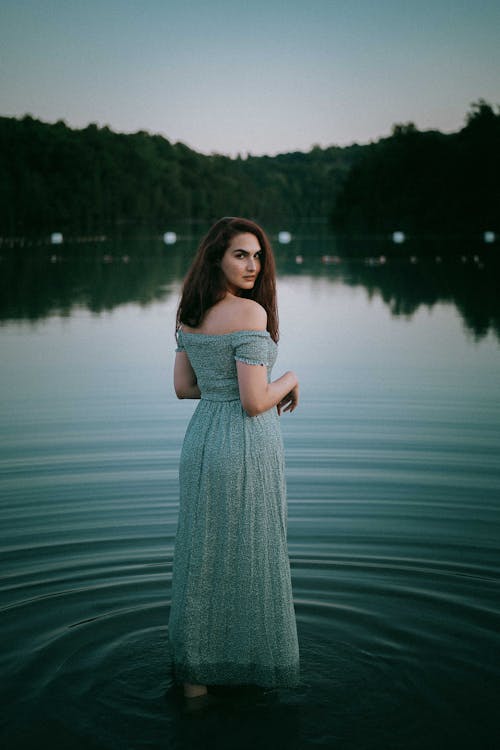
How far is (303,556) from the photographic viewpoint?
696 cm

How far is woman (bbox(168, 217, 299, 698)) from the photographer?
4.48 metres

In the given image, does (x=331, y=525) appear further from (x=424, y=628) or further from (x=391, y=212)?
(x=391, y=212)

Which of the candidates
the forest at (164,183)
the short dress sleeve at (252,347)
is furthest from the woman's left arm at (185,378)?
the forest at (164,183)

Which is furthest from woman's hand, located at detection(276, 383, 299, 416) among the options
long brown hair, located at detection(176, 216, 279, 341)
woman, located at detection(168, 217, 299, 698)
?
long brown hair, located at detection(176, 216, 279, 341)

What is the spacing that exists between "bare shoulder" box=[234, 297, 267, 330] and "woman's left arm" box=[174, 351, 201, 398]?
0.51m

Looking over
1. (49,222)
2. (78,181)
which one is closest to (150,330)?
(49,222)

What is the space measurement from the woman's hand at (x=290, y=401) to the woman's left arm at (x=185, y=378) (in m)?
0.42

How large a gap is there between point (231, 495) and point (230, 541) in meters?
0.22

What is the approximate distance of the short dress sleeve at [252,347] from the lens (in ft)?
14.4

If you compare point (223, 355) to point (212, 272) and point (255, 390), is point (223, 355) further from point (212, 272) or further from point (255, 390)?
point (212, 272)

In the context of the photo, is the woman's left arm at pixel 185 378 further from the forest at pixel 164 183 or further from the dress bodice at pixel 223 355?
the forest at pixel 164 183

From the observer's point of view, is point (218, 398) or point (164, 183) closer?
point (218, 398)

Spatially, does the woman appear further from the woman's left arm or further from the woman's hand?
the woman's left arm

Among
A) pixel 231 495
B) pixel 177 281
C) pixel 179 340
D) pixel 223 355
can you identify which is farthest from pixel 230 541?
pixel 177 281
